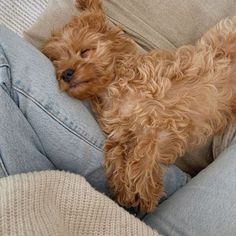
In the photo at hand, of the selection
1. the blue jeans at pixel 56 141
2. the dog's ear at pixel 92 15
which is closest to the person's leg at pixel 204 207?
the blue jeans at pixel 56 141

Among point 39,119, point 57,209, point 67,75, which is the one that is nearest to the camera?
point 57,209

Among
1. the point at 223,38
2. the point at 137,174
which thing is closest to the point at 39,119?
the point at 137,174

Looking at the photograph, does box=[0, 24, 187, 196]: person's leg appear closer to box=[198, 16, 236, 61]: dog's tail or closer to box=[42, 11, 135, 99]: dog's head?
box=[42, 11, 135, 99]: dog's head

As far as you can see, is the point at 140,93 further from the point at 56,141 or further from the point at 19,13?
the point at 19,13

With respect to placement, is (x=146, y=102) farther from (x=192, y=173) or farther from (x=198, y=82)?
(x=192, y=173)

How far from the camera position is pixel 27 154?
4.32 ft

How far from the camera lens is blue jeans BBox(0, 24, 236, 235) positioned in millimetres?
1313

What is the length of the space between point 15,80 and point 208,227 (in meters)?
0.79

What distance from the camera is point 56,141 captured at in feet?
4.51

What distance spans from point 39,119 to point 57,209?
1.07ft

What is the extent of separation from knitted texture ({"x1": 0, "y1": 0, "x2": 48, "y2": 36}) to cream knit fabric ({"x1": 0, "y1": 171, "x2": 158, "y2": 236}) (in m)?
1.31

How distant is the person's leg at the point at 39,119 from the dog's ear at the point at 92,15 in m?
0.29

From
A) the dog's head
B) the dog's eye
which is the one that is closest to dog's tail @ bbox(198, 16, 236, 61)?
the dog's head

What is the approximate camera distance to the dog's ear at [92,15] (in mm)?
1628
